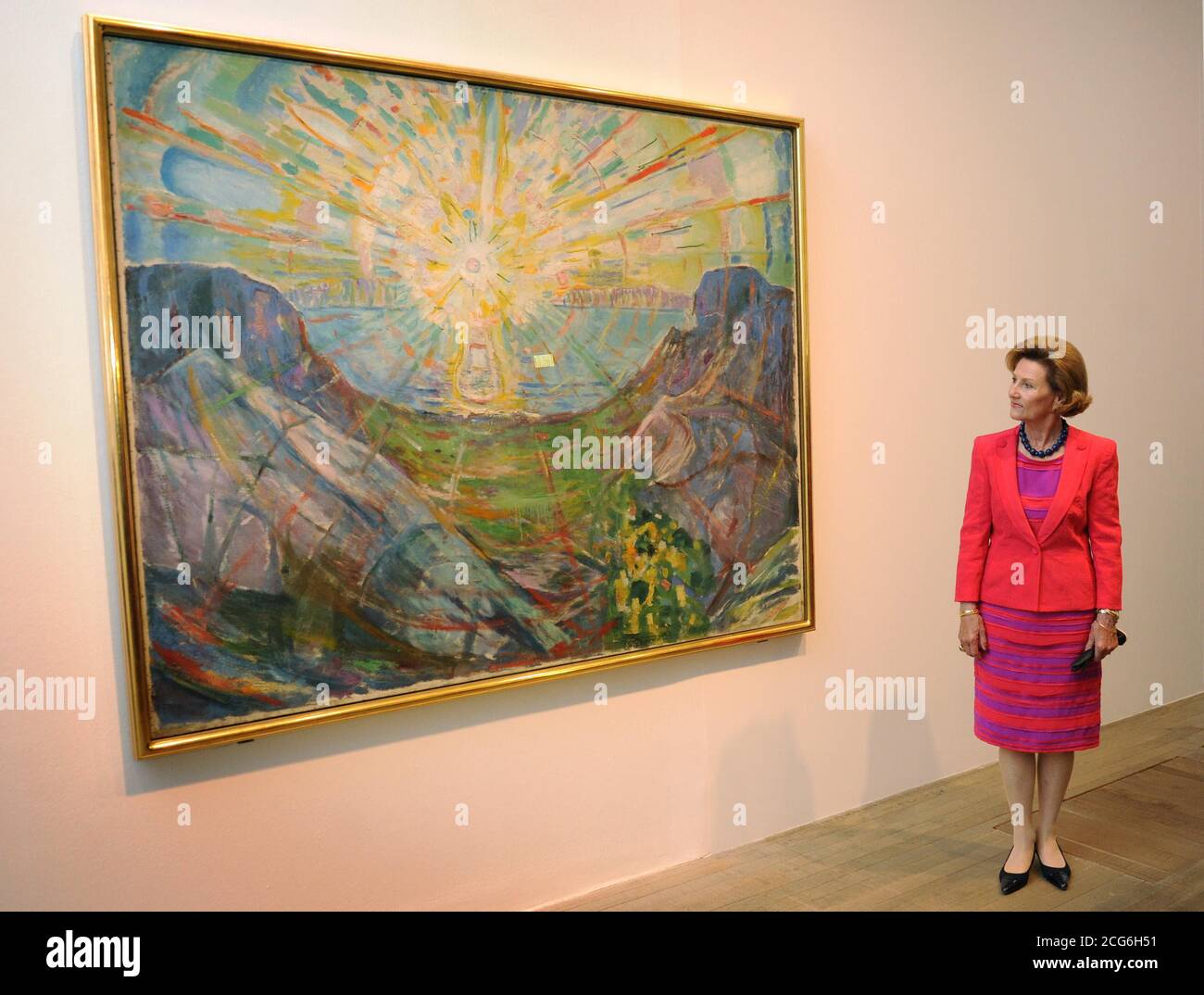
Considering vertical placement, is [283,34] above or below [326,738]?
above

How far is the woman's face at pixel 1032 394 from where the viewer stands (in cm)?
313

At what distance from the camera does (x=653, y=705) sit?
345cm

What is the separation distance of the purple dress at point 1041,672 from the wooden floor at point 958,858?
48cm

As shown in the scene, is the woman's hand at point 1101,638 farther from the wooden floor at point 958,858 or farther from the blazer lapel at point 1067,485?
the wooden floor at point 958,858

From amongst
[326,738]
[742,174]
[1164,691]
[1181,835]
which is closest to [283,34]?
[742,174]

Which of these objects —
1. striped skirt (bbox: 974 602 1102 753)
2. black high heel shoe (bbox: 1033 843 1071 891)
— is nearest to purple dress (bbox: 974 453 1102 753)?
striped skirt (bbox: 974 602 1102 753)

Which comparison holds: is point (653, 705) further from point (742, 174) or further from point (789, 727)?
point (742, 174)

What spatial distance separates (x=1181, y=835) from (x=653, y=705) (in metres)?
1.95

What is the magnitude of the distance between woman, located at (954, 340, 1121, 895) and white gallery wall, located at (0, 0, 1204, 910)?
28.9 inches

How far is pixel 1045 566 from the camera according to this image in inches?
124

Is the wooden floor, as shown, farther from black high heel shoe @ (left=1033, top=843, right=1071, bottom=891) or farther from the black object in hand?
the black object in hand

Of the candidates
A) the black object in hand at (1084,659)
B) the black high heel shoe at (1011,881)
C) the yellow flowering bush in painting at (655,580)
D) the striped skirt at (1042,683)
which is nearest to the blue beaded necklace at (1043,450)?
the striped skirt at (1042,683)

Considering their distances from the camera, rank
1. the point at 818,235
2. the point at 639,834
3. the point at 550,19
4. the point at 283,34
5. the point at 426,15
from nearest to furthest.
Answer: the point at 283,34 → the point at 426,15 → the point at 550,19 → the point at 639,834 → the point at 818,235
